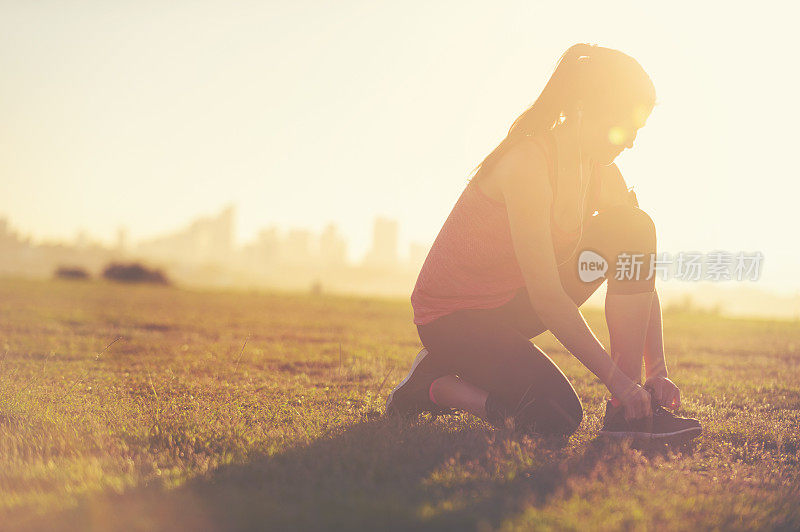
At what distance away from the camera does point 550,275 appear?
3.31m

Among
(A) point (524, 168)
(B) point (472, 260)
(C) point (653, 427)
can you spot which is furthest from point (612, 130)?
(C) point (653, 427)

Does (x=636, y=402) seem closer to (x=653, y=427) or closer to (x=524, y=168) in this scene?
(x=653, y=427)

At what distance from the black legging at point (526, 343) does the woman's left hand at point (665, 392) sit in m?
0.46

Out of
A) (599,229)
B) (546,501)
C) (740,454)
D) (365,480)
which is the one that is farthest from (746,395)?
(365,480)

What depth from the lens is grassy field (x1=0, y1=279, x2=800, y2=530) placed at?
2.40 metres

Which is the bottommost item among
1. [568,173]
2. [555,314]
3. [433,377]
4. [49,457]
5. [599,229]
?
[49,457]

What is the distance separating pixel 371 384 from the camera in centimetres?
525

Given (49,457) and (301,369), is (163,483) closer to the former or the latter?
(49,457)

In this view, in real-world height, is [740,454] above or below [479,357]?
below

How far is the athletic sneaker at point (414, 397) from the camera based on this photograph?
3.95 m

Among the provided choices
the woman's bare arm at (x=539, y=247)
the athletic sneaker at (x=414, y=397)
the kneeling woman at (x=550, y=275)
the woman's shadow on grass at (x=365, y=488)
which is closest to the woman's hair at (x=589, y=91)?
the kneeling woman at (x=550, y=275)

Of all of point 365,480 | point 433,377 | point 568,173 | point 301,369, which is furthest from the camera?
point 301,369

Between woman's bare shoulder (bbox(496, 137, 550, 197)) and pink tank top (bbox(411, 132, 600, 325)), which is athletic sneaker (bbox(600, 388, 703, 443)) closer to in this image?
pink tank top (bbox(411, 132, 600, 325))

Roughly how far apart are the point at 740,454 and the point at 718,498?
926 mm
